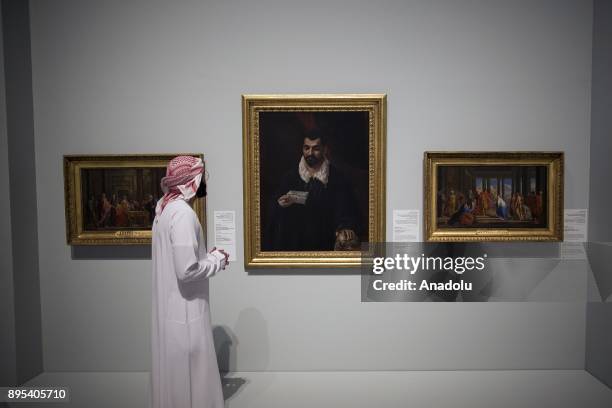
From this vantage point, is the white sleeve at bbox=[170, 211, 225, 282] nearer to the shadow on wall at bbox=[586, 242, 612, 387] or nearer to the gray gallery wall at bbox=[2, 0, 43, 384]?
the gray gallery wall at bbox=[2, 0, 43, 384]

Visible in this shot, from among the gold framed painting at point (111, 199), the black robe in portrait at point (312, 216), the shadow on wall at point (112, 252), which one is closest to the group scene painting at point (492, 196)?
the black robe in portrait at point (312, 216)

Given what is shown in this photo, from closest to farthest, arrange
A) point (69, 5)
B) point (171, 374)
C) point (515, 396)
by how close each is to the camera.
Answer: point (171, 374) < point (515, 396) < point (69, 5)

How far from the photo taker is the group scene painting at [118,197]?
384cm

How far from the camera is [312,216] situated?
3879 millimetres

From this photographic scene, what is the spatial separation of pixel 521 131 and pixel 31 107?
16.5 feet

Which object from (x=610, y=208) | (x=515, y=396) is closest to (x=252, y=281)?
(x=515, y=396)

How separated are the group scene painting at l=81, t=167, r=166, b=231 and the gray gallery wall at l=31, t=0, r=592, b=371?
26 cm

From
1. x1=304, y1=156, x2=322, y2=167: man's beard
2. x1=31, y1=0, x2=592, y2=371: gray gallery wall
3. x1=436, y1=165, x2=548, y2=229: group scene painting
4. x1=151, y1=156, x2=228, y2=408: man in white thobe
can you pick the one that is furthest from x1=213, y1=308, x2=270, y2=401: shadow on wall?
x1=436, y1=165, x2=548, y2=229: group scene painting

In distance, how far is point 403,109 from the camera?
3.86 metres

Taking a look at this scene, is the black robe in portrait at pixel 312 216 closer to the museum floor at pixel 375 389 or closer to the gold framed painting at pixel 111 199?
the gold framed painting at pixel 111 199

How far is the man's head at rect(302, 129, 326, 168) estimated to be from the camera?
3.83 m

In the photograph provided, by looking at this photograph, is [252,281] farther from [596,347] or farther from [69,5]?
[596,347]

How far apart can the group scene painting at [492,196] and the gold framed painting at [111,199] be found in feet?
8.17

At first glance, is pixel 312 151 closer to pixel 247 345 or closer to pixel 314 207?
pixel 314 207
